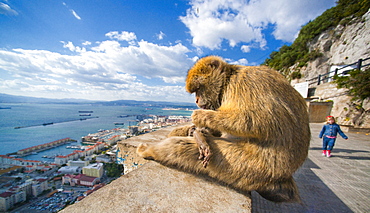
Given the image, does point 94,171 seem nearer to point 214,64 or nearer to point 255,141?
point 214,64

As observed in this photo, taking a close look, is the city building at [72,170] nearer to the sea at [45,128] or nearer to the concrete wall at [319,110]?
the sea at [45,128]

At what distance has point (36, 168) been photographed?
27.2 ft

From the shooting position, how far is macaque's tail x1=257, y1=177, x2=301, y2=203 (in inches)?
52.6

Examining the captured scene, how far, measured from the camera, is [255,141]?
1378mm

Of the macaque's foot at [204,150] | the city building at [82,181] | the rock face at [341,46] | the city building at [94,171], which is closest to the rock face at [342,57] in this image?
the rock face at [341,46]

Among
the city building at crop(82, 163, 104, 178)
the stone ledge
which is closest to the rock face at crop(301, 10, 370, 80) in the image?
the stone ledge

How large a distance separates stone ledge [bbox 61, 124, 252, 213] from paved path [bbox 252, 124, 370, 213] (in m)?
0.96

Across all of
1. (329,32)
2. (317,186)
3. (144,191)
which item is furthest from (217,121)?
(329,32)

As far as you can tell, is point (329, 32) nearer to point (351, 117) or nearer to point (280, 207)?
point (351, 117)

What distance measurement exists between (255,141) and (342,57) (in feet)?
81.1

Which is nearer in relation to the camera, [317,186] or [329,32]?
[317,186]

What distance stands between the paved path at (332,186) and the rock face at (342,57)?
644 cm

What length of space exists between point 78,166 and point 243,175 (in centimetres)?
967

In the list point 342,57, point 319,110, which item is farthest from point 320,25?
point 319,110
